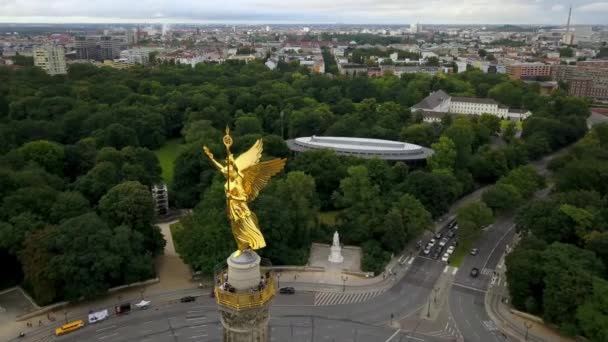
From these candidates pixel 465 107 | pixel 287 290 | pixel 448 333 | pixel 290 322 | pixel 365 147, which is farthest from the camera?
pixel 465 107

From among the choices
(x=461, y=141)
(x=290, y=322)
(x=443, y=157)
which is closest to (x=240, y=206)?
(x=290, y=322)

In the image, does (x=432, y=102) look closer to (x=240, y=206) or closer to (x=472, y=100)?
(x=472, y=100)

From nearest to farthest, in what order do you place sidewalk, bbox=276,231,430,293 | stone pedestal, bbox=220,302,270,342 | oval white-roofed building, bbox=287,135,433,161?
stone pedestal, bbox=220,302,270,342, sidewalk, bbox=276,231,430,293, oval white-roofed building, bbox=287,135,433,161

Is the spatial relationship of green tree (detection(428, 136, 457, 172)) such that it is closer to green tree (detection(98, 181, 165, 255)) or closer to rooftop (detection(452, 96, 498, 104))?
green tree (detection(98, 181, 165, 255))

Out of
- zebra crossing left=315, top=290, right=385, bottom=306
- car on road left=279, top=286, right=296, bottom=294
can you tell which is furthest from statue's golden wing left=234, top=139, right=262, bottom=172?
car on road left=279, top=286, right=296, bottom=294

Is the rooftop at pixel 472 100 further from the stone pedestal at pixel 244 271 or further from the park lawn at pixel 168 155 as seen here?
the stone pedestal at pixel 244 271

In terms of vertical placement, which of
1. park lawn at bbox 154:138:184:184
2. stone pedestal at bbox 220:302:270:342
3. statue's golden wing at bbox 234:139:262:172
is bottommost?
park lawn at bbox 154:138:184:184

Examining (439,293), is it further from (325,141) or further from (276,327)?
(325,141)
